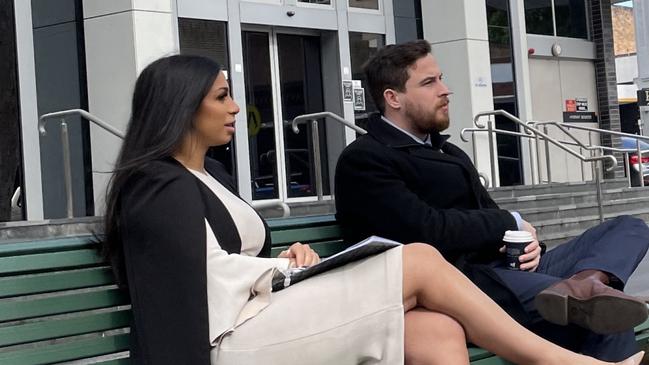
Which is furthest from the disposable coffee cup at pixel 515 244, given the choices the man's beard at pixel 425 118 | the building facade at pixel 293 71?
the building facade at pixel 293 71

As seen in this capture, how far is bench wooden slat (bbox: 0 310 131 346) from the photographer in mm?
2965

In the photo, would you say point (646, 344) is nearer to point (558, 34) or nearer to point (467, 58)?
point (467, 58)

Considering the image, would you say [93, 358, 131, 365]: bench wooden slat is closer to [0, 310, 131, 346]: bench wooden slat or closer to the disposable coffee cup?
[0, 310, 131, 346]: bench wooden slat

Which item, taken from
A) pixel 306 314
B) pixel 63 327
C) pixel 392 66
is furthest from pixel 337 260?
pixel 392 66

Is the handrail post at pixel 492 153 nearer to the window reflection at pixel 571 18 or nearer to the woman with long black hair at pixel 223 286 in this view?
the window reflection at pixel 571 18

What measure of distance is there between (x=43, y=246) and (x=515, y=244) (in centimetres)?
176

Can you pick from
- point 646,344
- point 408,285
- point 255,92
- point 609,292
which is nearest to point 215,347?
point 408,285

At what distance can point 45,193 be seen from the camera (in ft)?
32.8

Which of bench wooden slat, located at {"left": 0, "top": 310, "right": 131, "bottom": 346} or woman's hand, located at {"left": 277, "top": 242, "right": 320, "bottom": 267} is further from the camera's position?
woman's hand, located at {"left": 277, "top": 242, "right": 320, "bottom": 267}

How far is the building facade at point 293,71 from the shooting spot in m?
10.0

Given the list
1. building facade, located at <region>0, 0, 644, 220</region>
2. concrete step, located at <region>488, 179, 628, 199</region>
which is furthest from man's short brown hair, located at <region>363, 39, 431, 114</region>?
concrete step, located at <region>488, 179, 628, 199</region>

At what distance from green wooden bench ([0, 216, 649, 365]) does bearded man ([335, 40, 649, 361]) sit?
0.47m

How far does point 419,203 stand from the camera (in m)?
3.83

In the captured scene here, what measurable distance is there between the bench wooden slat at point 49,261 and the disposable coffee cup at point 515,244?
1551 mm
